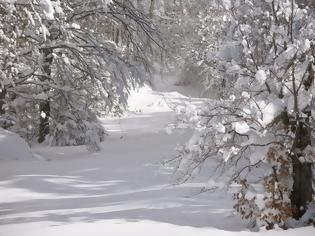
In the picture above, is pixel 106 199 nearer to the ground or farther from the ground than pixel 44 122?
nearer to the ground

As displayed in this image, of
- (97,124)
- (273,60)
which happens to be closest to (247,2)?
(273,60)

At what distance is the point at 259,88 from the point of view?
593 cm

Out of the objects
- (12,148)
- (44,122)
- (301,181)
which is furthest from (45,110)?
(301,181)

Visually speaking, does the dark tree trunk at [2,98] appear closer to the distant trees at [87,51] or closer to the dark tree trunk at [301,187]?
the distant trees at [87,51]

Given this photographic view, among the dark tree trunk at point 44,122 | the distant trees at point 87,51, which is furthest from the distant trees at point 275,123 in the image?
the dark tree trunk at point 44,122

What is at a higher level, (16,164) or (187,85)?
(187,85)

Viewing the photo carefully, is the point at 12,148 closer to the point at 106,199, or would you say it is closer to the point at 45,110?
the point at 45,110

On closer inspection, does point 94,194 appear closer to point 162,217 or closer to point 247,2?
point 162,217

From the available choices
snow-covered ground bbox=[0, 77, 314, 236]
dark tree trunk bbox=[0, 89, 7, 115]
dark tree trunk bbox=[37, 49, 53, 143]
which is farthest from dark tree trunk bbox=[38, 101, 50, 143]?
snow-covered ground bbox=[0, 77, 314, 236]

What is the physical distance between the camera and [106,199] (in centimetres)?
786

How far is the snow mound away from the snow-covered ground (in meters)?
0.08

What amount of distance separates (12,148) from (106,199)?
4.98 m

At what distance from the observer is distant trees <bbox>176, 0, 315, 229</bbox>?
5.64 metres

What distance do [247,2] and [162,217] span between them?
304 cm
